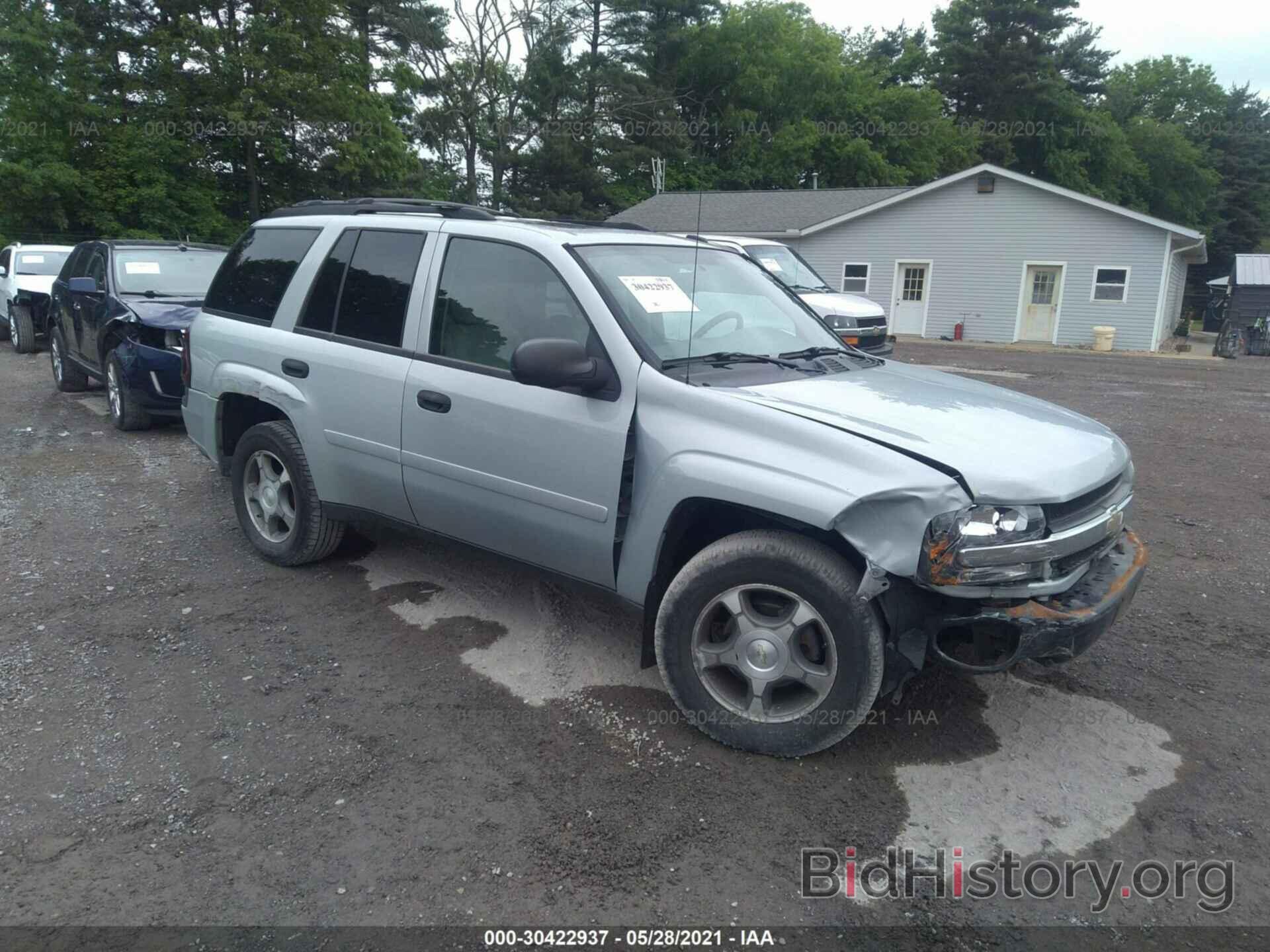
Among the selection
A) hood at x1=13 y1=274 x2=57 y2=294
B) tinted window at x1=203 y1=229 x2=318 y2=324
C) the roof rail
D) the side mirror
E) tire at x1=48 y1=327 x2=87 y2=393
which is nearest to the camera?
the side mirror

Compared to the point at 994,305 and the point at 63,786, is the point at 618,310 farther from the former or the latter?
the point at 994,305

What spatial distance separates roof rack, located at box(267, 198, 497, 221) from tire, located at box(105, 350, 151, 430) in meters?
3.87

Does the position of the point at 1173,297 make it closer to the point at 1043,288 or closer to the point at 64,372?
the point at 1043,288

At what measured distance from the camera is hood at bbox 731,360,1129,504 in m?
3.02

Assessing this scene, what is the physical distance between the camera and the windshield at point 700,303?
Result: 3.79m

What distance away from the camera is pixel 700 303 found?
4.13m

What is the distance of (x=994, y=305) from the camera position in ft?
88.4

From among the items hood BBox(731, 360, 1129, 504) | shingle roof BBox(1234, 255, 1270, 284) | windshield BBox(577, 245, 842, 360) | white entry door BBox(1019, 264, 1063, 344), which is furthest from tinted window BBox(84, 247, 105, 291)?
shingle roof BBox(1234, 255, 1270, 284)

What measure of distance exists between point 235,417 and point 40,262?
40.6 ft

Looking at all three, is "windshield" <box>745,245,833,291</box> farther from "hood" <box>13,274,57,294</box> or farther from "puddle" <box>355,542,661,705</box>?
"hood" <box>13,274,57,294</box>

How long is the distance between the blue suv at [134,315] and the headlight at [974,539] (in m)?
6.56

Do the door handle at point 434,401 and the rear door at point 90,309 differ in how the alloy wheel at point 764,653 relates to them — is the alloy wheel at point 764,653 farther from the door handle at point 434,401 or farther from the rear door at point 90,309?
the rear door at point 90,309

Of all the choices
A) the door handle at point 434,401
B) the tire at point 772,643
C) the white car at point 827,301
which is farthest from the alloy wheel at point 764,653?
the white car at point 827,301

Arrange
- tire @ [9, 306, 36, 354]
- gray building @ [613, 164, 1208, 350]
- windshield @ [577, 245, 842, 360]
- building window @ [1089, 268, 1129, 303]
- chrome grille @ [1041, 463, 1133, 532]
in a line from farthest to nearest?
1. building window @ [1089, 268, 1129, 303]
2. gray building @ [613, 164, 1208, 350]
3. tire @ [9, 306, 36, 354]
4. windshield @ [577, 245, 842, 360]
5. chrome grille @ [1041, 463, 1133, 532]
